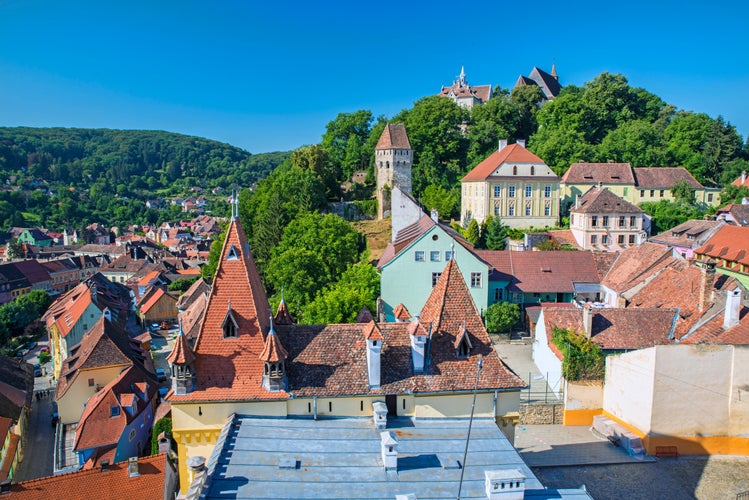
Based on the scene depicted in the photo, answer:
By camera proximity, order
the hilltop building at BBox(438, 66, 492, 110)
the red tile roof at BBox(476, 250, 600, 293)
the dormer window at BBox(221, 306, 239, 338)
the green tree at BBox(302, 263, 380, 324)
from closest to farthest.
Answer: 1. the dormer window at BBox(221, 306, 239, 338)
2. the green tree at BBox(302, 263, 380, 324)
3. the red tile roof at BBox(476, 250, 600, 293)
4. the hilltop building at BBox(438, 66, 492, 110)

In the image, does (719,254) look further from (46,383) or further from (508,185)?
(46,383)

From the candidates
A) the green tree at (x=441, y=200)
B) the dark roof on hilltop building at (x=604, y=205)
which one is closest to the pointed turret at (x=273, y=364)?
the dark roof on hilltop building at (x=604, y=205)

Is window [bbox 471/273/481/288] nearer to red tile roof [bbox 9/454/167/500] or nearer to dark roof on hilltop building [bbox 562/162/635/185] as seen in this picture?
red tile roof [bbox 9/454/167/500]

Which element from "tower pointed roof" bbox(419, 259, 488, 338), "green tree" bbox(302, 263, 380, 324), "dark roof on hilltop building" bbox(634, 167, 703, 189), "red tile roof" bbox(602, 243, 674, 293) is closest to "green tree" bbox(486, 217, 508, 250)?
"red tile roof" bbox(602, 243, 674, 293)

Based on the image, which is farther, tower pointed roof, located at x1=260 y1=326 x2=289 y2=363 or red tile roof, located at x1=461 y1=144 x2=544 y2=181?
red tile roof, located at x1=461 y1=144 x2=544 y2=181

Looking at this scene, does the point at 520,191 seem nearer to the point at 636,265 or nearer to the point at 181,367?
the point at 636,265

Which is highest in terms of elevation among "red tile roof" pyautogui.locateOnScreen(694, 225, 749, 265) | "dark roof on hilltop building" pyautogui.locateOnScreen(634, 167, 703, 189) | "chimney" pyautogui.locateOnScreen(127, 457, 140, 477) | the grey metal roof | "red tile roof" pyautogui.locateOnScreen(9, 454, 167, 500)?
"dark roof on hilltop building" pyautogui.locateOnScreen(634, 167, 703, 189)

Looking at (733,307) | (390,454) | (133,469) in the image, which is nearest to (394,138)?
(733,307)
